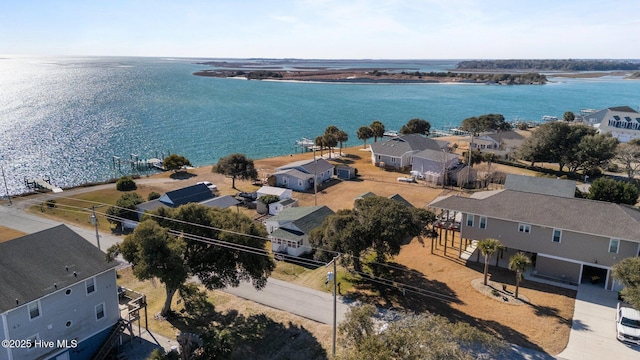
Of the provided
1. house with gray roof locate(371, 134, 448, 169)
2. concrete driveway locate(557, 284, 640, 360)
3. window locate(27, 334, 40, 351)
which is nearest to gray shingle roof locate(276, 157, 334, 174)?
house with gray roof locate(371, 134, 448, 169)

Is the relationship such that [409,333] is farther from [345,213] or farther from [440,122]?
[440,122]

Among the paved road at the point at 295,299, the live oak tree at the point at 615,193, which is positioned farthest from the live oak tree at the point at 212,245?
the live oak tree at the point at 615,193

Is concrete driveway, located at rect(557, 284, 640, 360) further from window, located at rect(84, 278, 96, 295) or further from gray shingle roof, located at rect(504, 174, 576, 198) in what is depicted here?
window, located at rect(84, 278, 96, 295)

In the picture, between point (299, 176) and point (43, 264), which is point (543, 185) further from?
point (43, 264)

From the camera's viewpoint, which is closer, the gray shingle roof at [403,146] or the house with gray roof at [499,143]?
the gray shingle roof at [403,146]

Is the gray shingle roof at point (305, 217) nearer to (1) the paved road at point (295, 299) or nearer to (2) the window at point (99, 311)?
(1) the paved road at point (295, 299)

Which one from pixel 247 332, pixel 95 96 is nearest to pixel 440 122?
pixel 247 332
